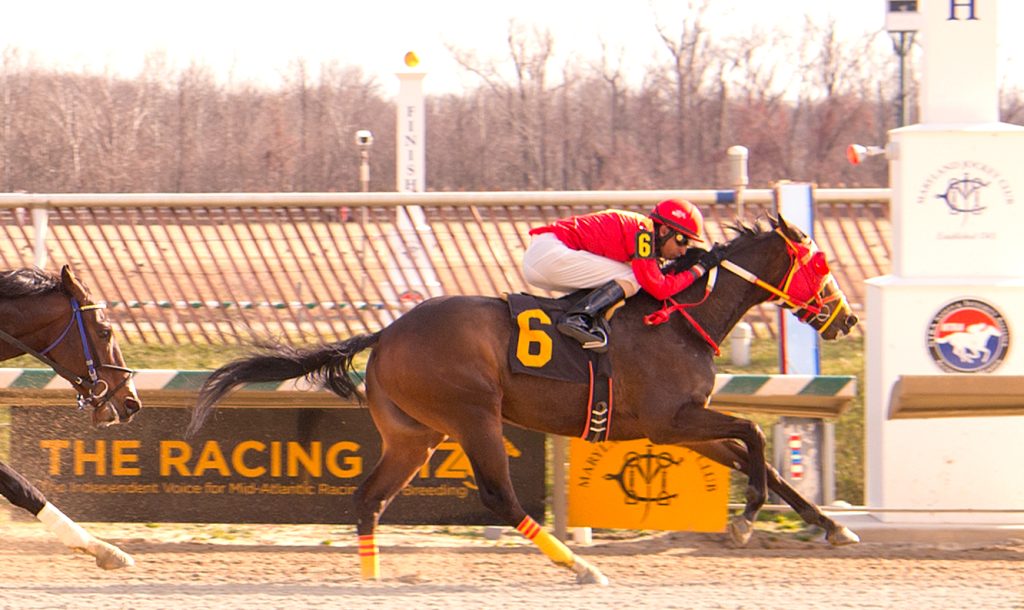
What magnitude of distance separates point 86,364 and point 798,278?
327 centimetres

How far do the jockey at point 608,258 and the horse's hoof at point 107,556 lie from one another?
2.22 metres

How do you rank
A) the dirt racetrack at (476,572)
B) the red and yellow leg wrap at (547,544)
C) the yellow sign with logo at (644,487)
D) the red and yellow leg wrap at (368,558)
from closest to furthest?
the dirt racetrack at (476,572), the red and yellow leg wrap at (547,544), the red and yellow leg wrap at (368,558), the yellow sign with logo at (644,487)

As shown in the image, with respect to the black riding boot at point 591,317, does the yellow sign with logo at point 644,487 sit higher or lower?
lower

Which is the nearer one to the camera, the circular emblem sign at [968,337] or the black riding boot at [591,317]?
the black riding boot at [591,317]

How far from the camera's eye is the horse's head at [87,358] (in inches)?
270

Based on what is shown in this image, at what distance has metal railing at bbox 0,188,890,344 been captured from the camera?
1049 cm

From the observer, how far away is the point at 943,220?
25.2 feet

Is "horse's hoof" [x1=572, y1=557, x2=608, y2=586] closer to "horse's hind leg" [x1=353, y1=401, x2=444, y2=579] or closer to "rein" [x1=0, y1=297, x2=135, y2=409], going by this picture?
"horse's hind leg" [x1=353, y1=401, x2=444, y2=579]

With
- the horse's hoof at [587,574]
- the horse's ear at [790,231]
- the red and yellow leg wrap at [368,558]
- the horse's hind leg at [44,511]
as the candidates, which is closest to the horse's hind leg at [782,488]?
the horse's hoof at [587,574]

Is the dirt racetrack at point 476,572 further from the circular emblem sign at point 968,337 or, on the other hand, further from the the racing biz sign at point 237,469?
the circular emblem sign at point 968,337

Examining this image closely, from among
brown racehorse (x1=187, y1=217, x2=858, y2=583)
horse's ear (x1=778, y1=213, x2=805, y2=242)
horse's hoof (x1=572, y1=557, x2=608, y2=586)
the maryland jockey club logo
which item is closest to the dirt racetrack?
horse's hoof (x1=572, y1=557, x2=608, y2=586)

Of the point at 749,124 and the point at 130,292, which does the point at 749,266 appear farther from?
the point at 749,124

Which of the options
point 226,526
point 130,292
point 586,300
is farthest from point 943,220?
point 130,292

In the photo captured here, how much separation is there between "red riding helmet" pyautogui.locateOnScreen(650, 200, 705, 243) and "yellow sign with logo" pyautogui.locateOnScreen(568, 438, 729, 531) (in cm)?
123
